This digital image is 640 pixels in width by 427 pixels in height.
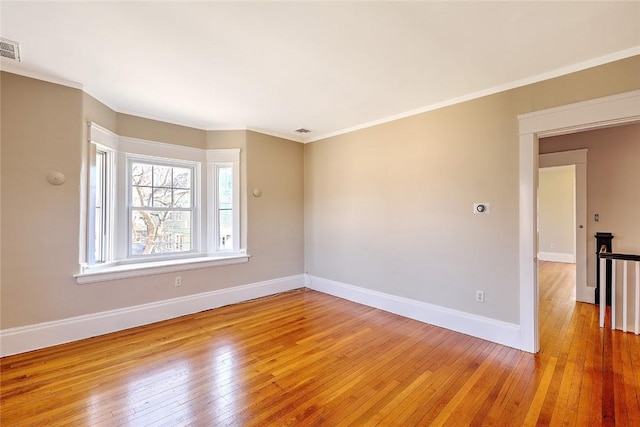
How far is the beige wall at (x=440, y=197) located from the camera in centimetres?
280

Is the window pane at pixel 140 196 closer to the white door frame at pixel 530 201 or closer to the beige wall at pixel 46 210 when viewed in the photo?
the beige wall at pixel 46 210

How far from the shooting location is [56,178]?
2.81 meters

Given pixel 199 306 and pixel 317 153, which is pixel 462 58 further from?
pixel 199 306

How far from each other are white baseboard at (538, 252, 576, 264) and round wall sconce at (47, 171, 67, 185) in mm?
9477

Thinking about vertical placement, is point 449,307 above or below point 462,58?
below

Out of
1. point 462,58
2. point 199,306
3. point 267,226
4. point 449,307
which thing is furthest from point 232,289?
point 462,58

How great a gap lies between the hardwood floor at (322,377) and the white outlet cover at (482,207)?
135 centimetres

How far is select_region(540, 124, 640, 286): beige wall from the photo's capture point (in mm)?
3803

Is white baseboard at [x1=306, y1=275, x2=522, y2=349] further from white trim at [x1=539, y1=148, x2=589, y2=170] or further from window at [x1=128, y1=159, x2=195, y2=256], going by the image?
white trim at [x1=539, y1=148, x2=589, y2=170]

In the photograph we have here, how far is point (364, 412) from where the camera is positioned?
1.91 m

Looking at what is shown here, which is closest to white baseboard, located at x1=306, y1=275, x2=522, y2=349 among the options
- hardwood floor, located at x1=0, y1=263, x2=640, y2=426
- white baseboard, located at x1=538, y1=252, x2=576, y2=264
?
hardwood floor, located at x1=0, y1=263, x2=640, y2=426

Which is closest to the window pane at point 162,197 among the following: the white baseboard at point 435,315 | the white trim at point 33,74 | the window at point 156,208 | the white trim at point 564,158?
the window at point 156,208

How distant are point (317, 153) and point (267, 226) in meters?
1.49

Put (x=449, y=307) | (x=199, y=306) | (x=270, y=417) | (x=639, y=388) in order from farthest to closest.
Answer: (x=199, y=306) < (x=449, y=307) < (x=639, y=388) < (x=270, y=417)
